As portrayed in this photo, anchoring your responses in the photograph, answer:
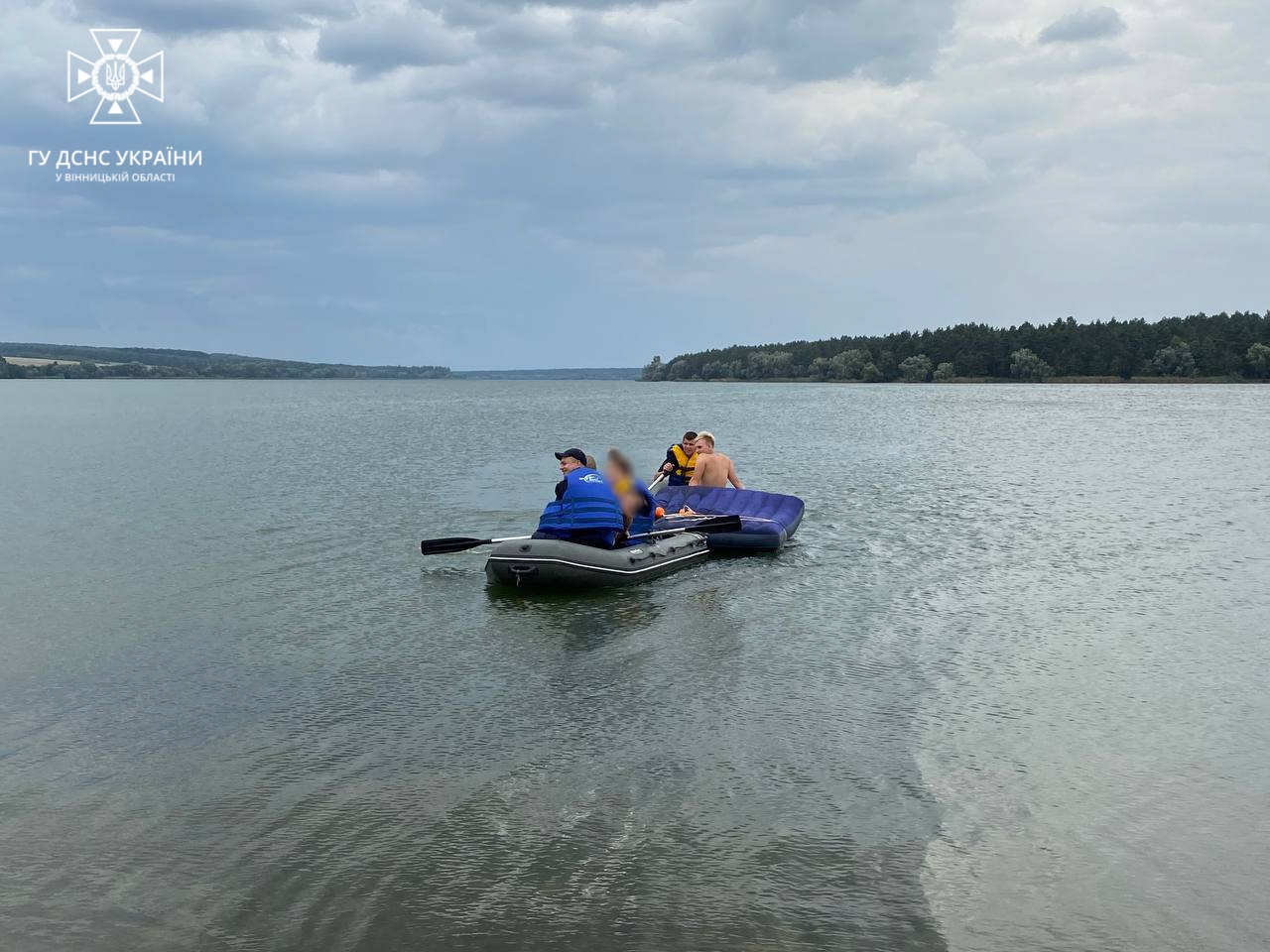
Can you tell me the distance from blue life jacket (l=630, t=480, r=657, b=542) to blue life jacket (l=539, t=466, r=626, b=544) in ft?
5.64

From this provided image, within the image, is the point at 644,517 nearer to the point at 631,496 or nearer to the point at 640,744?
the point at 631,496

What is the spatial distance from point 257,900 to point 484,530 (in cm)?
1341

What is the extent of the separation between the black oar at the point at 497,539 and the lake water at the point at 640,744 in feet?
1.34

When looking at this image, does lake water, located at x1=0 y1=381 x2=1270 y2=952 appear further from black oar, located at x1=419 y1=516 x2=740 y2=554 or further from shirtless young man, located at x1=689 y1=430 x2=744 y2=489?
shirtless young man, located at x1=689 y1=430 x2=744 y2=489

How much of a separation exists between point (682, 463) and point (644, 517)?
10.6 ft

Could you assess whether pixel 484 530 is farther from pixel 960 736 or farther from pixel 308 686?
pixel 960 736

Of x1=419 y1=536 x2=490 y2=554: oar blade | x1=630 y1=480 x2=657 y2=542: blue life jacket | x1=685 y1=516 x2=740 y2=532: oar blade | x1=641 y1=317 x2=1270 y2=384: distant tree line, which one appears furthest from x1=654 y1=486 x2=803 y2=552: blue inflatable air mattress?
x1=641 y1=317 x2=1270 y2=384: distant tree line

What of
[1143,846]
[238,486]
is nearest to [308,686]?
[1143,846]

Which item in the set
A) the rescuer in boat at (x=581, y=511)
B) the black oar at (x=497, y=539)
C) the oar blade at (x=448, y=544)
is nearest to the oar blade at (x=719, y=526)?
the black oar at (x=497, y=539)

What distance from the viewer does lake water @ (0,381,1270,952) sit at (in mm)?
5340

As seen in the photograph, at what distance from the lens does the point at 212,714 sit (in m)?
8.46

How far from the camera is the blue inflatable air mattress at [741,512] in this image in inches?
629

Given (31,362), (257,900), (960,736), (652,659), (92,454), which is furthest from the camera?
(31,362)

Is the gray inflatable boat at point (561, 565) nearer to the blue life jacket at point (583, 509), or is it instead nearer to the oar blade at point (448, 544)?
the blue life jacket at point (583, 509)
